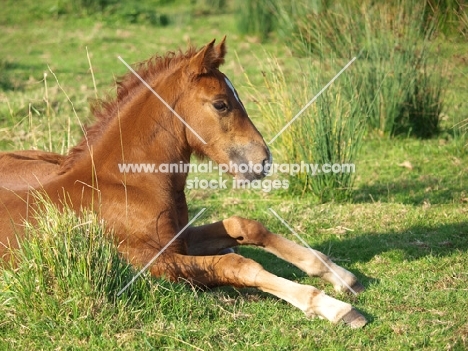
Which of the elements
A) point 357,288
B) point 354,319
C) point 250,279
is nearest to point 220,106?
point 250,279

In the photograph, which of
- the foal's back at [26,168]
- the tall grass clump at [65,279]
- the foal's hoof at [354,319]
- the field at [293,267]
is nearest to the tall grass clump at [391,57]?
the field at [293,267]

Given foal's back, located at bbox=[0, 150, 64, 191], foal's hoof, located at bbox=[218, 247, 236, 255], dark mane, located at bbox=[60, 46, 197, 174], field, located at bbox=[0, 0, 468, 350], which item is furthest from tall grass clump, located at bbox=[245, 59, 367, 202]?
foal's back, located at bbox=[0, 150, 64, 191]

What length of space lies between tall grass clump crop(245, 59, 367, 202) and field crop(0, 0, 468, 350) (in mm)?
59

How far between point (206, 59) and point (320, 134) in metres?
2.28

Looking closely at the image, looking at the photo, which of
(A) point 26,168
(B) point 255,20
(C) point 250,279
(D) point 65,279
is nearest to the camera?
(D) point 65,279

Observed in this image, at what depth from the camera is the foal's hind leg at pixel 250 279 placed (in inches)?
187

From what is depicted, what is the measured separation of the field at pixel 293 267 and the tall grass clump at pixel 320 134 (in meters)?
0.06

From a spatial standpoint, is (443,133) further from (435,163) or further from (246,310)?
(246,310)

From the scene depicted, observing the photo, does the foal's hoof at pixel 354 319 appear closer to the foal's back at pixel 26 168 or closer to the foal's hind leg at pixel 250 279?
the foal's hind leg at pixel 250 279

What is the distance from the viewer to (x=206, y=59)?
17.6 feet

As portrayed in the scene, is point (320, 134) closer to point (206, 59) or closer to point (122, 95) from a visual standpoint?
point (206, 59)

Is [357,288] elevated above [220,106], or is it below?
below

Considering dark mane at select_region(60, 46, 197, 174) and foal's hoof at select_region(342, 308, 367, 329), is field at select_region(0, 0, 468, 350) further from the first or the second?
dark mane at select_region(60, 46, 197, 174)

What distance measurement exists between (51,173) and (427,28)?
5.55 metres
